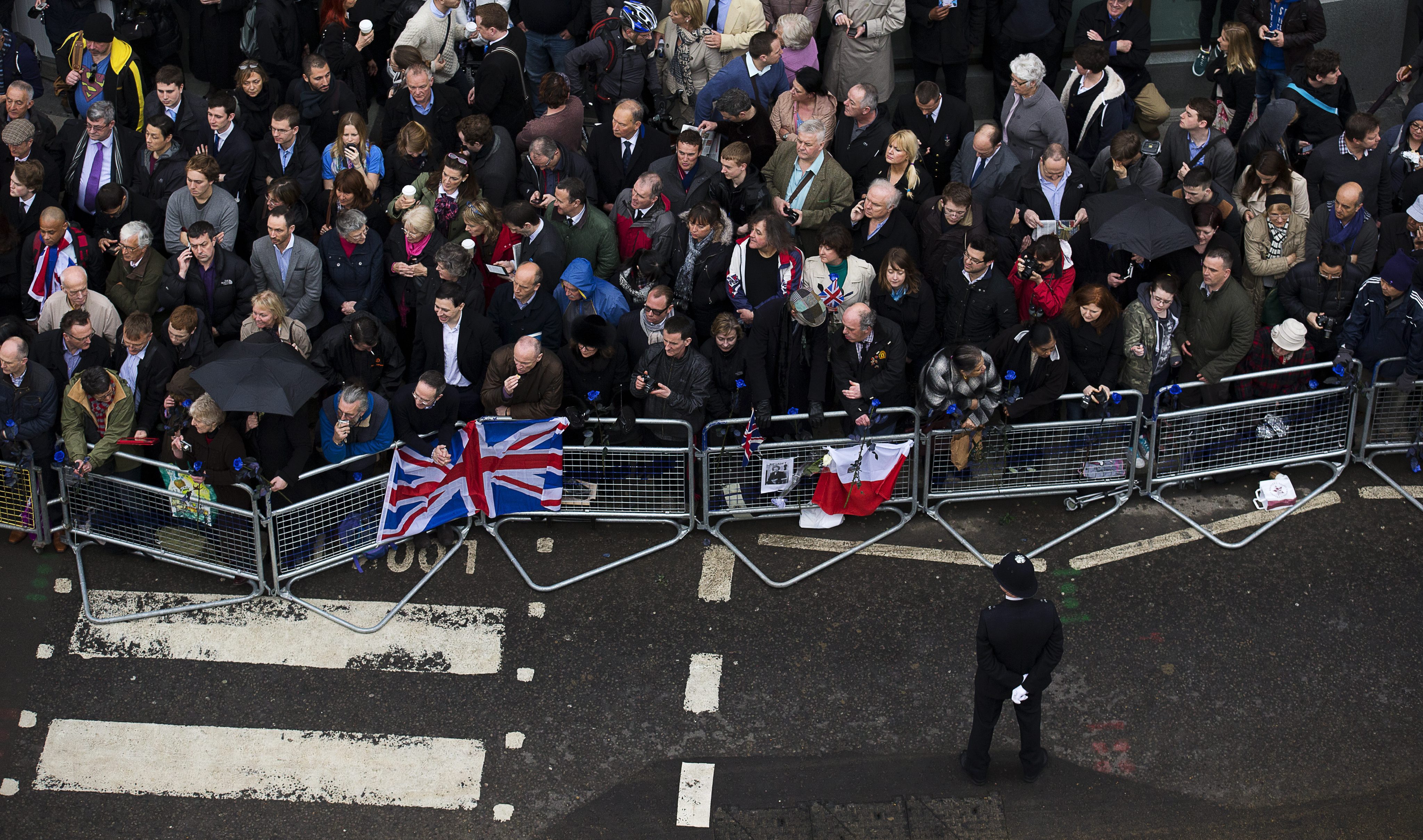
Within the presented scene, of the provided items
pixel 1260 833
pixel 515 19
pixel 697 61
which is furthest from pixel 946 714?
pixel 515 19

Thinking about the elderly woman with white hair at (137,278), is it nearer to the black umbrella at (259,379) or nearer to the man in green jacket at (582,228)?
the black umbrella at (259,379)

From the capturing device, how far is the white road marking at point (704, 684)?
10.6 meters

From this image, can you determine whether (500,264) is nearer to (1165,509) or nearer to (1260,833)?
(1165,509)

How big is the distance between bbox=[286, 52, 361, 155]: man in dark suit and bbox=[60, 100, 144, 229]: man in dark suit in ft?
4.51

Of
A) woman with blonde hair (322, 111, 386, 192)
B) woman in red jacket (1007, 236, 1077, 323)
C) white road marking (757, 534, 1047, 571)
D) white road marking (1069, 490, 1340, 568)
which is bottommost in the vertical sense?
white road marking (757, 534, 1047, 571)

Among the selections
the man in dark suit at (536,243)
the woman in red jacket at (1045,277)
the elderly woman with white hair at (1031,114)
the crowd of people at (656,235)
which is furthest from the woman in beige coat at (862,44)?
the man in dark suit at (536,243)

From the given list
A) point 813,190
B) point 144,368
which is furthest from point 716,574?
point 144,368

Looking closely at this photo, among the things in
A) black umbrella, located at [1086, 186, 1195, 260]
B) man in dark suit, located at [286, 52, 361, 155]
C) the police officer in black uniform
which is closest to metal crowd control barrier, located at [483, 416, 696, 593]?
the police officer in black uniform

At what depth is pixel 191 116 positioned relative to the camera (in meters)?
13.4

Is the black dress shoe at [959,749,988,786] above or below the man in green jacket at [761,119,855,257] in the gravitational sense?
below

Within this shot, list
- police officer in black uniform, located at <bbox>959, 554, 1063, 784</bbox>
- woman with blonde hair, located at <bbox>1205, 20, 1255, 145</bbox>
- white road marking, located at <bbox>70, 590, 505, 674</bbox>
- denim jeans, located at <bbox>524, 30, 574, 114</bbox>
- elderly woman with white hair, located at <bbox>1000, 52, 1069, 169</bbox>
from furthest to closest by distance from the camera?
1. denim jeans, located at <bbox>524, 30, 574, 114</bbox>
2. woman with blonde hair, located at <bbox>1205, 20, 1255, 145</bbox>
3. elderly woman with white hair, located at <bbox>1000, 52, 1069, 169</bbox>
4. white road marking, located at <bbox>70, 590, 505, 674</bbox>
5. police officer in black uniform, located at <bbox>959, 554, 1063, 784</bbox>

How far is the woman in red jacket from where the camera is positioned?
11.8 metres

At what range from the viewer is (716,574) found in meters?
11.7

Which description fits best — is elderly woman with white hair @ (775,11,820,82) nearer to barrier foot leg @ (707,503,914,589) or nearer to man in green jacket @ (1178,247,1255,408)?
man in green jacket @ (1178,247,1255,408)
